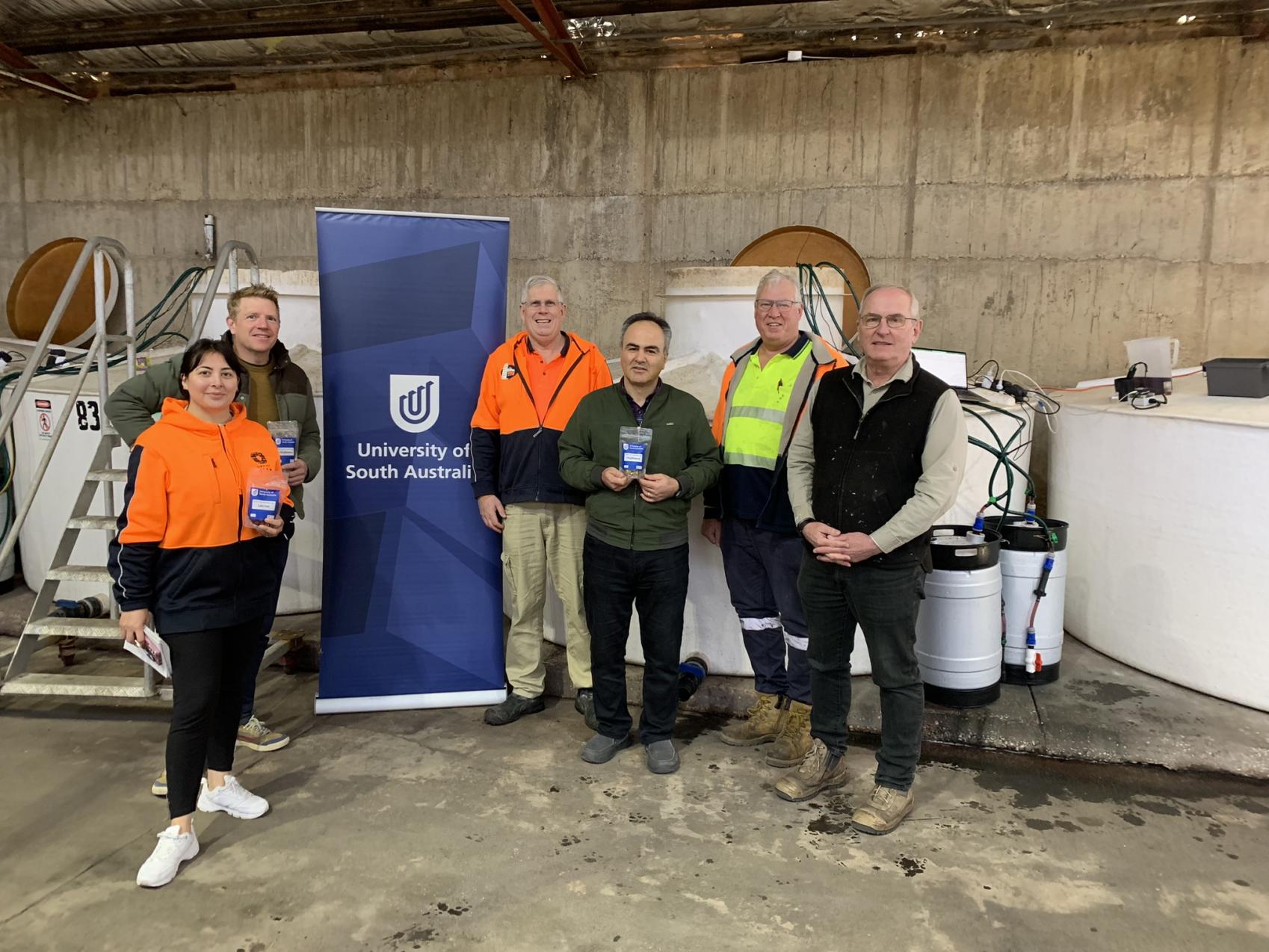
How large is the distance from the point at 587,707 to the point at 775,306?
1745 millimetres

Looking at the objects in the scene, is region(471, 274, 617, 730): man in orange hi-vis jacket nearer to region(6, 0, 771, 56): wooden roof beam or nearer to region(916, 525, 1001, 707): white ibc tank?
region(916, 525, 1001, 707): white ibc tank

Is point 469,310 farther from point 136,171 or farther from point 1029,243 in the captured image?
point 136,171

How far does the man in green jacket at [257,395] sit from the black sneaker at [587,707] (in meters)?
1.13

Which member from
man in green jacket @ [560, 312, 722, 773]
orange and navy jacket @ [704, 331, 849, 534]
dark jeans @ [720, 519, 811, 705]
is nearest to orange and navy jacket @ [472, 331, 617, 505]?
man in green jacket @ [560, 312, 722, 773]

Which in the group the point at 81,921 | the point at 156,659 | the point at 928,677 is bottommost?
the point at 81,921

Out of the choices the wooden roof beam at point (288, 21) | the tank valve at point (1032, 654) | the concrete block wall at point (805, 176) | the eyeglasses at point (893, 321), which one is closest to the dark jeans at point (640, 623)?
the eyeglasses at point (893, 321)

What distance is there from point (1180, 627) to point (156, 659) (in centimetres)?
388

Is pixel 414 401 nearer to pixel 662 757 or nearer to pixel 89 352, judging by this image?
pixel 89 352

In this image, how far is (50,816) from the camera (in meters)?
2.60

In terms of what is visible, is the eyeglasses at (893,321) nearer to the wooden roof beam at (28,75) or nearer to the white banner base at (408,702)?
the white banner base at (408,702)

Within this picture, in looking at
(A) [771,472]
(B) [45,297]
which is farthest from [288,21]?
(A) [771,472]

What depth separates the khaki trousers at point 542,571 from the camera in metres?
3.19

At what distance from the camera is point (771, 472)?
9.48 feet

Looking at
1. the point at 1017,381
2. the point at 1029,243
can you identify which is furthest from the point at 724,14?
the point at 1017,381
